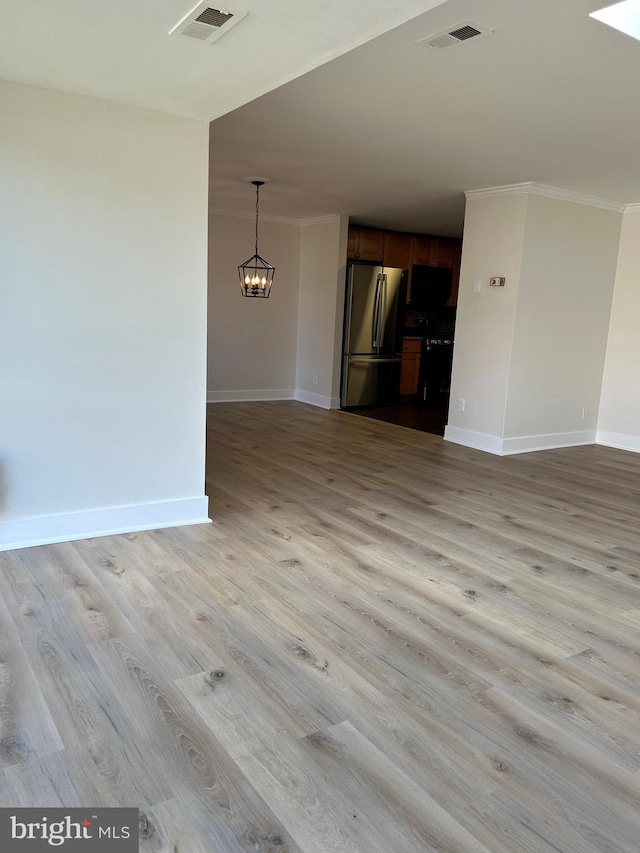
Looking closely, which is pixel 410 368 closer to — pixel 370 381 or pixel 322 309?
pixel 370 381

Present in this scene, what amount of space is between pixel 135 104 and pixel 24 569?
2307mm

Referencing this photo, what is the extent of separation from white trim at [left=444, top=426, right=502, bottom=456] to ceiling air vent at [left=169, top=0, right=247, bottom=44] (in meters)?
4.44

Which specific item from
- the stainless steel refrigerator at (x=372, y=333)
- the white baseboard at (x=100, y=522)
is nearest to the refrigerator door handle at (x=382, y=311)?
the stainless steel refrigerator at (x=372, y=333)

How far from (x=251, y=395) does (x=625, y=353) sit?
14.8ft

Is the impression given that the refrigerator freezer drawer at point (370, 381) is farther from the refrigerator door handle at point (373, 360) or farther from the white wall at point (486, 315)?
the white wall at point (486, 315)

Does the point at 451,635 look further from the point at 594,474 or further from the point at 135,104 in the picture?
the point at 594,474

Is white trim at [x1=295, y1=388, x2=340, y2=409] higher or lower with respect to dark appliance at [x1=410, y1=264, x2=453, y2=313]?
lower

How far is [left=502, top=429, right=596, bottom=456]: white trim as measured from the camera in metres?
5.84

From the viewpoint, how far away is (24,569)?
286 centimetres

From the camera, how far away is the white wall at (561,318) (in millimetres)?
5586

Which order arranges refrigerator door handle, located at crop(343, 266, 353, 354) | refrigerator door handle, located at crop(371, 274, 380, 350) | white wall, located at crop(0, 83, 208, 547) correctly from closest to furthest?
white wall, located at crop(0, 83, 208, 547) → refrigerator door handle, located at crop(343, 266, 353, 354) → refrigerator door handle, located at crop(371, 274, 380, 350)

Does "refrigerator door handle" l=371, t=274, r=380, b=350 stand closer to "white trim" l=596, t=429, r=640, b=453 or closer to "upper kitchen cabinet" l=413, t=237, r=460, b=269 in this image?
"upper kitchen cabinet" l=413, t=237, r=460, b=269

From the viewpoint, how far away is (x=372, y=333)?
8133 mm

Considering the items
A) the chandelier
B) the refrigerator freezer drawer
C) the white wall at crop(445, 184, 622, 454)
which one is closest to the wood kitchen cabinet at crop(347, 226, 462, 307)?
the chandelier
